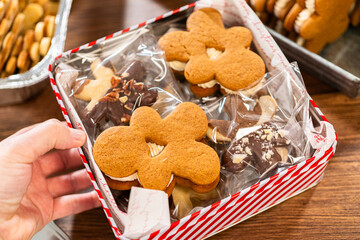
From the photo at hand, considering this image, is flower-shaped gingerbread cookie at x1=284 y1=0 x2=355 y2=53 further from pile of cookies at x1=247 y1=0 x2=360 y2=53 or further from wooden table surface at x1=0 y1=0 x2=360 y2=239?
wooden table surface at x1=0 y1=0 x2=360 y2=239

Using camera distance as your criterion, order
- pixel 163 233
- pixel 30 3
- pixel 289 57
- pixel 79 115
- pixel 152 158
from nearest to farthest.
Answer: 1. pixel 163 233
2. pixel 152 158
3. pixel 79 115
4. pixel 289 57
5. pixel 30 3

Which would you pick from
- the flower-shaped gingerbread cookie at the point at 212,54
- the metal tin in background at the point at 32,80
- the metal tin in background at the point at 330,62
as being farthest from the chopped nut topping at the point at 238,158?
the metal tin in background at the point at 32,80

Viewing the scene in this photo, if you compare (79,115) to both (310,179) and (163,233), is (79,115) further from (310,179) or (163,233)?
(310,179)

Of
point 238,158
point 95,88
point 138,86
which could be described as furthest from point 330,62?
point 95,88

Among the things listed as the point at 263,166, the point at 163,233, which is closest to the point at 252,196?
the point at 263,166

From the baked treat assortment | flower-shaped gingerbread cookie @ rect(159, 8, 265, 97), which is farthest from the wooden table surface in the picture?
flower-shaped gingerbread cookie @ rect(159, 8, 265, 97)

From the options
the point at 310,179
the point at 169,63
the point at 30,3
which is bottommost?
the point at 310,179

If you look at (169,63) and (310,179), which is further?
(169,63)
